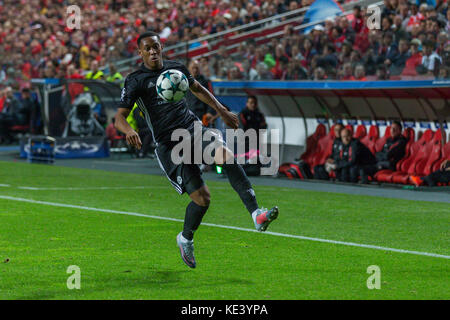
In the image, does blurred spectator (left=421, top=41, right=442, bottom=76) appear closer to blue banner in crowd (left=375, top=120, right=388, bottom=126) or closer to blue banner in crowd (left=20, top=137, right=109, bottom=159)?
blue banner in crowd (left=375, top=120, right=388, bottom=126)

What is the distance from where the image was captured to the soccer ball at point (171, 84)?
8.37 m

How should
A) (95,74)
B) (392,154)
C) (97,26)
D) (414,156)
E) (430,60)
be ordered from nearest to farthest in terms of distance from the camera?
(430,60) < (414,156) < (392,154) < (95,74) < (97,26)

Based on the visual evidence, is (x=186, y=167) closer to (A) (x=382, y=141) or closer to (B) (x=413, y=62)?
(B) (x=413, y=62)

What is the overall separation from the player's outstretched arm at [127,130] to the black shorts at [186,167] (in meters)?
0.43

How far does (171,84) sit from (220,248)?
2.36 m

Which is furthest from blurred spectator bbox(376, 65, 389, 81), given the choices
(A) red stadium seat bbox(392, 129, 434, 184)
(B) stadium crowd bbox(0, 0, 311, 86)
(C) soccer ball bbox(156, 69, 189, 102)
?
(C) soccer ball bbox(156, 69, 189, 102)

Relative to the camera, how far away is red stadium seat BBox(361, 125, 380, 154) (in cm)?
1884

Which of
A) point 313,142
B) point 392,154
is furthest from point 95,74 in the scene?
point 392,154

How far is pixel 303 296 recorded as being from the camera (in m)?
7.24

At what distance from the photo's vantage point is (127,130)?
8055 millimetres

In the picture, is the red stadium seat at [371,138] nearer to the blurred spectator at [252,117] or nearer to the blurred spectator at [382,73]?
the blurred spectator at [382,73]
